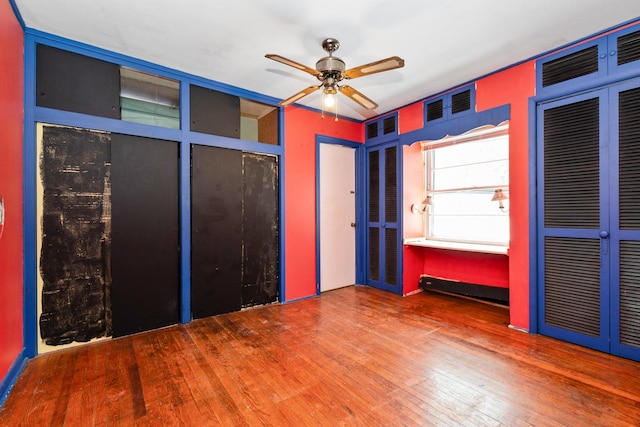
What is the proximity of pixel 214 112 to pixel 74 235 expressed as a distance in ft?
6.45

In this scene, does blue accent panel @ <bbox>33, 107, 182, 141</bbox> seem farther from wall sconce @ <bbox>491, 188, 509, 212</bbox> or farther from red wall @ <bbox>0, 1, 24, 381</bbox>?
wall sconce @ <bbox>491, 188, 509, 212</bbox>

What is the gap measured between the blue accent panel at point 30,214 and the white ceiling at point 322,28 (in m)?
0.47

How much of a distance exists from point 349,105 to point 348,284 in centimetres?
290

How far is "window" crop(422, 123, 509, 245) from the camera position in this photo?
152 inches

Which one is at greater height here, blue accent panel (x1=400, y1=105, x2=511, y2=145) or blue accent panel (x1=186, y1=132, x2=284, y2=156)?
blue accent panel (x1=400, y1=105, x2=511, y2=145)

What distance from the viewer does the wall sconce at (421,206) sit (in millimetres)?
4461

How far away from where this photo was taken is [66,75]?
2.73 metres

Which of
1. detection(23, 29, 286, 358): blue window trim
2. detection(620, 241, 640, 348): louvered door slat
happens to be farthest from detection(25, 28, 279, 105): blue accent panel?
detection(620, 241, 640, 348): louvered door slat

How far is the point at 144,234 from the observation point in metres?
3.11

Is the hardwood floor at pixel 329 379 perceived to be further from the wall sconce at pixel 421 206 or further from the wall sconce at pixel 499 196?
the wall sconce at pixel 421 206

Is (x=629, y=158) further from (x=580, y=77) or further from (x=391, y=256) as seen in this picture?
(x=391, y=256)

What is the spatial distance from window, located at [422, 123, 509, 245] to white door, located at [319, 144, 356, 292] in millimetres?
1248

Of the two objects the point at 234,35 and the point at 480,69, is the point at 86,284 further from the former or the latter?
the point at 480,69

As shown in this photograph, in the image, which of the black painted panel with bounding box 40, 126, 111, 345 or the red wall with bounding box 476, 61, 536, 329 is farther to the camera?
the red wall with bounding box 476, 61, 536, 329
